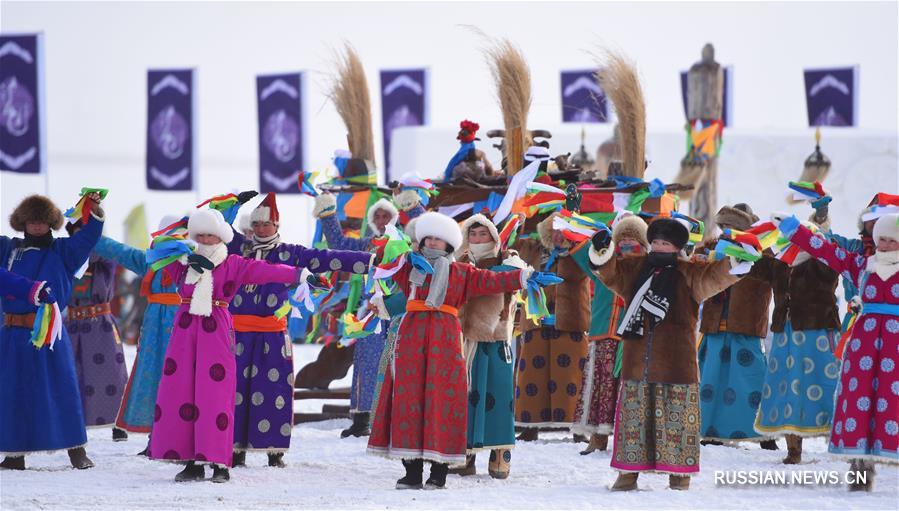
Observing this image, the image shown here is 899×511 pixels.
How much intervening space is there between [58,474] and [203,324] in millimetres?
1176

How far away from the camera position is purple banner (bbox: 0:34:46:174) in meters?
17.2

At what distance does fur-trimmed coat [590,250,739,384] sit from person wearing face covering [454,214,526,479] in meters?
0.63

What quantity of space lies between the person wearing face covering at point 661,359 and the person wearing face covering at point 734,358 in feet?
5.76

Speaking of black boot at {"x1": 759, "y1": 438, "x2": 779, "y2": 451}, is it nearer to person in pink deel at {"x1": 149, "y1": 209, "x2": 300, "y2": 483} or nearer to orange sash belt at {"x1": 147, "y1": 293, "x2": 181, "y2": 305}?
person in pink deel at {"x1": 149, "y1": 209, "x2": 300, "y2": 483}

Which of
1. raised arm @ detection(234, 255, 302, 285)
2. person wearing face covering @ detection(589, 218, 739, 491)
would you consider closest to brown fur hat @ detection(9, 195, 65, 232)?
raised arm @ detection(234, 255, 302, 285)

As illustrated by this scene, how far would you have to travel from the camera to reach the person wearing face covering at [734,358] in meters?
8.88

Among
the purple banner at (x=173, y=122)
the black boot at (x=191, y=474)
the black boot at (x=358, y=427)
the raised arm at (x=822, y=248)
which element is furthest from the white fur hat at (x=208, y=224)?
the purple banner at (x=173, y=122)

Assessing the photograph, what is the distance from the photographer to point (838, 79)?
1873cm

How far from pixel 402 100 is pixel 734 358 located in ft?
37.3

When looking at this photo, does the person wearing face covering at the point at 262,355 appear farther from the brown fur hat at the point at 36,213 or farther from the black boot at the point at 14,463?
the black boot at the point at 14,463

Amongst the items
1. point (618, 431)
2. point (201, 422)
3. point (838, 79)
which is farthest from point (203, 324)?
point (838, 79)

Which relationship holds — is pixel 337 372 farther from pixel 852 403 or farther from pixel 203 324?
pixel 852 403

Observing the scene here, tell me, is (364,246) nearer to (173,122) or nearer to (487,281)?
(487,281)

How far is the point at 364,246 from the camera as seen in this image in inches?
379
